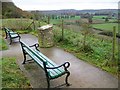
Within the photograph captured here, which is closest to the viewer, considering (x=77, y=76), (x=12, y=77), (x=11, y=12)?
(x=12, y=77)

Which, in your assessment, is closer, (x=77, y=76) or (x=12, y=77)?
(x=12, y=77)

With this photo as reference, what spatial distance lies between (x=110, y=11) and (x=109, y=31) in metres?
0.92

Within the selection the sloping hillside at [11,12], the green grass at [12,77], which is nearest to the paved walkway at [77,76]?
the green grass at [12,77]

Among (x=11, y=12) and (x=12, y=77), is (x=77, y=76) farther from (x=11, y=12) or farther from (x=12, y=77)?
(x=11, y=12)

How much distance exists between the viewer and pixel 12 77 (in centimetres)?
613

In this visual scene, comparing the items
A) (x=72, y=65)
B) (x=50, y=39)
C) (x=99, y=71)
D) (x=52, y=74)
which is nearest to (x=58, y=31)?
(x=50, y=39)

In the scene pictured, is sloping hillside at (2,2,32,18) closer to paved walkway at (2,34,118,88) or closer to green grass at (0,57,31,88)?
paved walkway at (2,34,118,88)

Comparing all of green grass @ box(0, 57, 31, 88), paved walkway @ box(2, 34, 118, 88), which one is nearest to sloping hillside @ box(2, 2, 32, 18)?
paved walkway @ box(2, 34, 118, 88)

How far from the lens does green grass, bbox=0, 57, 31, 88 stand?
221 inches

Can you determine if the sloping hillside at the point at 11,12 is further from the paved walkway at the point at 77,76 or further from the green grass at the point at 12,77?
the green grass at the point at 12,77

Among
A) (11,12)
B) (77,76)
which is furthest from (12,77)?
(11,12)

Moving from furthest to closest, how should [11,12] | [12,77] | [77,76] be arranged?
[11,12], [77,76], [12,77]

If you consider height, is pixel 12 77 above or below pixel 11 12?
below

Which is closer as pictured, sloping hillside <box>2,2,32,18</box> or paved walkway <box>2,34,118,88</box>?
paved walkway <box>2,34,118,88</box>
